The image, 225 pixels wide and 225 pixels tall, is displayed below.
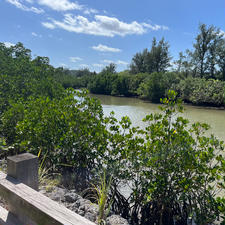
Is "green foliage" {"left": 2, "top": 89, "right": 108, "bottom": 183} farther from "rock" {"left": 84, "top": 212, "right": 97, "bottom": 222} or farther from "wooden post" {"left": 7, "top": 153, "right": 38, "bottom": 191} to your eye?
"wooden post" {"left": 7, "top": 153, "right": 38, "bottom": 191}

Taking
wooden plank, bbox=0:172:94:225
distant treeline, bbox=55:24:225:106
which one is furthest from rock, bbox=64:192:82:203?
distant treeline, bbox=55:24:225:106

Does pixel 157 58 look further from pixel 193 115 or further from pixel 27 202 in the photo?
pixel 27 202

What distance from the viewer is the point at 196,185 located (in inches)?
109

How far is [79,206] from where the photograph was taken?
2.60 m

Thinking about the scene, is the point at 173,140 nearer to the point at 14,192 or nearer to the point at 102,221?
the point at 102,221

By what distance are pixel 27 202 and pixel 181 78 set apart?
118 feet

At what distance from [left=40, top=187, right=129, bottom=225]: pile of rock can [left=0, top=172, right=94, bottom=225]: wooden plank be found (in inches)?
43.3

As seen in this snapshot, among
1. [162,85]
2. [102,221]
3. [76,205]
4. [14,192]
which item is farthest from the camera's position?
[162,85]

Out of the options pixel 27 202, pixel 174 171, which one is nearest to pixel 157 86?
pixel 174 171

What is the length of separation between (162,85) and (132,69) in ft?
77.5

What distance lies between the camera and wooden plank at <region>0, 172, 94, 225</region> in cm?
111

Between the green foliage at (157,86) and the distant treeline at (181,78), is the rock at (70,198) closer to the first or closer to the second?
the distant treeline at (181,78)

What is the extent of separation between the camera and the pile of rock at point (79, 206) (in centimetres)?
233

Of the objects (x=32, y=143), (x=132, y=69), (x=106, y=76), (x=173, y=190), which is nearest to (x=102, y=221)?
(x=173, y=190)
